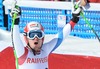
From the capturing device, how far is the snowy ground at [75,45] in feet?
16.4

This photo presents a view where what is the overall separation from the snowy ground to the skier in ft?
4.36

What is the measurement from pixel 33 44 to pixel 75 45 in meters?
1.98

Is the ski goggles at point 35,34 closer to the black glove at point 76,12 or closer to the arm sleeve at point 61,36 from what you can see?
the arm sleeve at point 61,36

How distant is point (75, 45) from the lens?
538 centimetres

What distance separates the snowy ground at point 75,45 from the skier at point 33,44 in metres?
1.33

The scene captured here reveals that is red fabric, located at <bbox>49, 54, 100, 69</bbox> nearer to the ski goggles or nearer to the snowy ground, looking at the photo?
the snowy ground

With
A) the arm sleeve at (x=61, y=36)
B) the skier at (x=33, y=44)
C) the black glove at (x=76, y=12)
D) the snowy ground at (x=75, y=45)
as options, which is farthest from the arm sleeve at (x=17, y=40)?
the snowy ground at (x=75, y=45)

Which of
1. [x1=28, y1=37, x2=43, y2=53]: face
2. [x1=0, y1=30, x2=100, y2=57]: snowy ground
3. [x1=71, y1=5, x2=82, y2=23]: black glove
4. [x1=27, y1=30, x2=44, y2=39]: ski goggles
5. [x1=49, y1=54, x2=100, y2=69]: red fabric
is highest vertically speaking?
[x1=71, y1=5, x2=82, y2=23]: black glove

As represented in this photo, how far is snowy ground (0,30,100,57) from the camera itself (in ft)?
16.4

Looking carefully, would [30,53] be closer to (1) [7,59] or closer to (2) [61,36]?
(2) [61,36]

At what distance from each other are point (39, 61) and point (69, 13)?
2.64 meters

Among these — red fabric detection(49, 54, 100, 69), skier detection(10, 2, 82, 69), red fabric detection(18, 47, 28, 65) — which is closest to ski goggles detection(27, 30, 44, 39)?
skier detection(10, 2, 82, 69)

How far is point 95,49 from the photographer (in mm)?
5176

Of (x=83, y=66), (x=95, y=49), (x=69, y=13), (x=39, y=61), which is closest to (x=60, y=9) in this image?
(x=69, y=13)
